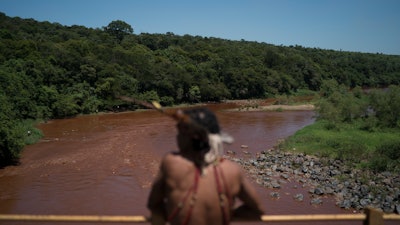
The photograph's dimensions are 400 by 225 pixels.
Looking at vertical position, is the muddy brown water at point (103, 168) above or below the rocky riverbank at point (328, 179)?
below

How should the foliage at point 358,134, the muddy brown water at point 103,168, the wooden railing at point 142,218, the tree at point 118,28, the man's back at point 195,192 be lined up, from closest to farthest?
the man's back at point 195,192, the wooden railing at point 142,218, the muddy brown water at point 103,168, the foliage at point 358,134, the tree at point 118,28

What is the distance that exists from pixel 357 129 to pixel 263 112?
1824cm

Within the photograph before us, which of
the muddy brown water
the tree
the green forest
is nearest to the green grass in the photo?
the muddy brown water

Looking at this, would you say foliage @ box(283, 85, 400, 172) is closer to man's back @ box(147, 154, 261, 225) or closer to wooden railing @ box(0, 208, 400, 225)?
wooden railing @ box(0, 208, 400, 225)

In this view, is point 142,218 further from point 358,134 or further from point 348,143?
point 358,134

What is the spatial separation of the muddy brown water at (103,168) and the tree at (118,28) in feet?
165

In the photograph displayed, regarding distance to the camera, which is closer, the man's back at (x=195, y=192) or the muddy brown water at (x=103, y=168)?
the man's back at (x=195, y=192)

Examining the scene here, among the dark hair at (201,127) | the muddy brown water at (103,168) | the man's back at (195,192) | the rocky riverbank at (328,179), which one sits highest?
the dark hair at (201,127)

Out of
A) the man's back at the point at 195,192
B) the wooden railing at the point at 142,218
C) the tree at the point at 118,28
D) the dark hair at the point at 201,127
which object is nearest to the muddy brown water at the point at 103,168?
the wooden railing at the point at 142,218

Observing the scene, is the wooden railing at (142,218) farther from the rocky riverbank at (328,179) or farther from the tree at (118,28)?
the tree at (118,28)

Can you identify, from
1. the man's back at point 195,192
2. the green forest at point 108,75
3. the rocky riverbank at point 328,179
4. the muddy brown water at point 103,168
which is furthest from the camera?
the green forest at point 108,75

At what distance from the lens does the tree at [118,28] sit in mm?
80625

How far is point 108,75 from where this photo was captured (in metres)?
43.8

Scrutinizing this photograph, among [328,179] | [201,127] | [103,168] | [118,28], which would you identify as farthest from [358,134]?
[118,28]
